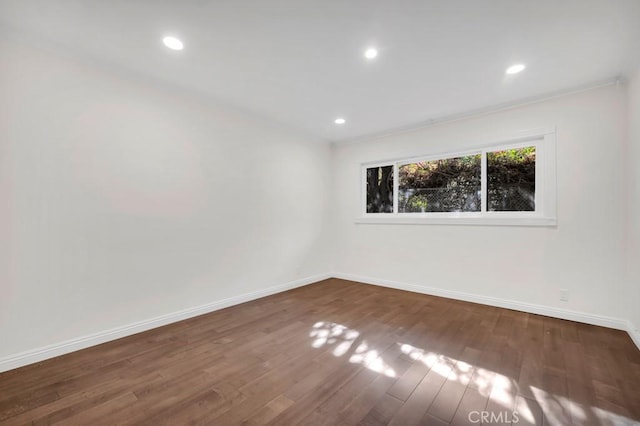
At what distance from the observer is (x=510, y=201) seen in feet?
11.1

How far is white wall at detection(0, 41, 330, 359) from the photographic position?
2.09 m

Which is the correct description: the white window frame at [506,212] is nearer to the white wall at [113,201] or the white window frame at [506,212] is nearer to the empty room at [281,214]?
the empty room at [281,214]

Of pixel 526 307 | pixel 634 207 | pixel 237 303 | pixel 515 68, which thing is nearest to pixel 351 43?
pixel 515 68

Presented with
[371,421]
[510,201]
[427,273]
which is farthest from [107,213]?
[510,201]

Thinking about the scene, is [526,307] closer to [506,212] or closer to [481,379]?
[506,212]

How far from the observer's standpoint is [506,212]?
339 centimetres

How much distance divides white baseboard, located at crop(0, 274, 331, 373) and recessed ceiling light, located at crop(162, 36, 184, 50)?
8.43ft

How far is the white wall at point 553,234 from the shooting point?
2725mm

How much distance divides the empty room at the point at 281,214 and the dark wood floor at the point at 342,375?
0.02 m

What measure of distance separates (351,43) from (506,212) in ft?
9.12

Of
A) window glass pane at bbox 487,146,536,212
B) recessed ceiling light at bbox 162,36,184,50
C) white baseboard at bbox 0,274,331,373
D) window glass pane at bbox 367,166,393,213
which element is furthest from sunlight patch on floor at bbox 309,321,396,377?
recessed ceiling light at bbox 162,36,184,50

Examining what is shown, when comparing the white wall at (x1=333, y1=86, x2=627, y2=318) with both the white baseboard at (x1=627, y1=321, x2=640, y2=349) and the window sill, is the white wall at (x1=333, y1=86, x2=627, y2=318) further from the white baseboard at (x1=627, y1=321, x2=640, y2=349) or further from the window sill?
the white baseboard at (x1=627, y1=321, x2=640, y2=349)

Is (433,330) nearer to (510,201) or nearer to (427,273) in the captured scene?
(427,273)

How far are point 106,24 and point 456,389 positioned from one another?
3.55m
